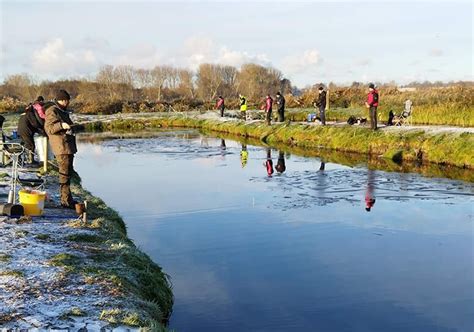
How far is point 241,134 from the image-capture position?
3591 centimetres

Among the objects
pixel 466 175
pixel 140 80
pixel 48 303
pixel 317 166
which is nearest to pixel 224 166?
pixel 317 166

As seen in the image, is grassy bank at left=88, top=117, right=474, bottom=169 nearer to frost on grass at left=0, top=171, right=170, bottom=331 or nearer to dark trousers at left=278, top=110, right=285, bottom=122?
dark trousers at left=278, top=110, right=285, bottom=122

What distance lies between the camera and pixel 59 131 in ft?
32.0

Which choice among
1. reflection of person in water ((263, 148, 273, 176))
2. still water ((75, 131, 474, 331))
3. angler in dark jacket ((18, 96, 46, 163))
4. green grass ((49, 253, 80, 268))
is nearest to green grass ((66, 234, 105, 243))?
green grass ((49, 253, 80, 268))

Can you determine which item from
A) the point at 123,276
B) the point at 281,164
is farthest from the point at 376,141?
the point at 123,276

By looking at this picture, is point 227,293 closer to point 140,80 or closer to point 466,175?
point 466,175

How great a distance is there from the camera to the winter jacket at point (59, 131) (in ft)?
31.8

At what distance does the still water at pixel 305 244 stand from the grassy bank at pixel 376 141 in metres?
2.78

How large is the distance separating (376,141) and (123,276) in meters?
18.2

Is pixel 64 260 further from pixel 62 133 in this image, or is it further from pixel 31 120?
pixel 31 120

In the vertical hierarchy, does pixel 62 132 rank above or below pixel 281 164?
above

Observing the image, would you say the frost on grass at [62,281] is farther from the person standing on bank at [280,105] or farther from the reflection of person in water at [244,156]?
the person standing on bank at [280,105]

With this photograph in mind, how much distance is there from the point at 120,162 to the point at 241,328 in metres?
18.5

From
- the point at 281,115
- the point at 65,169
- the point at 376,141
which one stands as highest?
the point at 281,115
